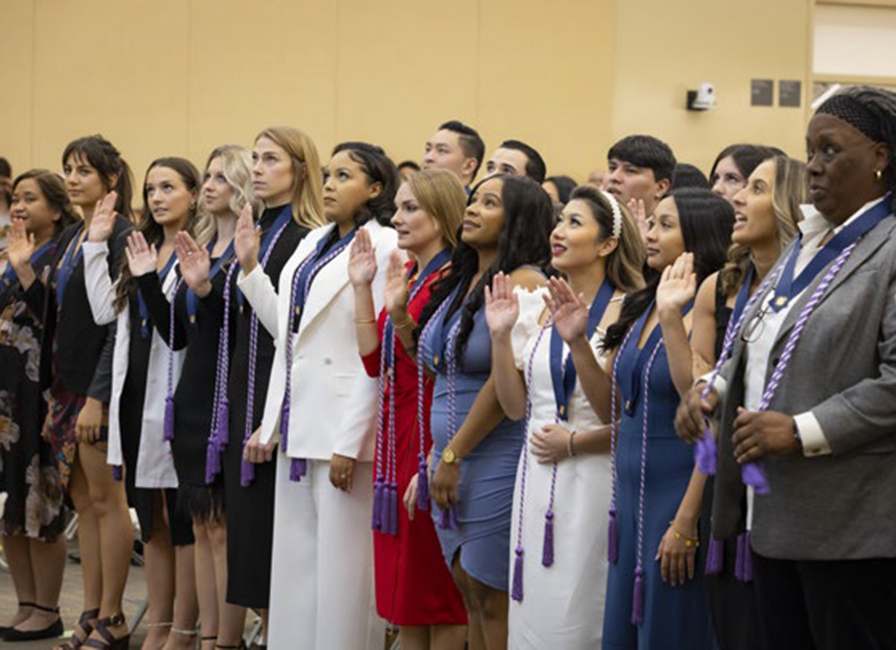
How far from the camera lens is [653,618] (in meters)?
3.79

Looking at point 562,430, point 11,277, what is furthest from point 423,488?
point 11,277

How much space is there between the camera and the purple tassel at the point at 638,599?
3.82 meters

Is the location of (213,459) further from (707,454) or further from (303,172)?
(707,454)

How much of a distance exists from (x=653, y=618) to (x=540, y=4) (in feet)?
27.7

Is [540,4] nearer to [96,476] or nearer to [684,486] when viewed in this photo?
[96,476]

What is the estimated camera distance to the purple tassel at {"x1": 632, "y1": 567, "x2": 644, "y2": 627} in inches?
150

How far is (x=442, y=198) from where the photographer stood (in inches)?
190

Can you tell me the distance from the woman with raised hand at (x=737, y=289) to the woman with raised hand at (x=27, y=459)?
3426 mm

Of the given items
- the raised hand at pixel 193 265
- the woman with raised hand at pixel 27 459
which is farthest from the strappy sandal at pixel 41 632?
the raised hand at pixel 193 265

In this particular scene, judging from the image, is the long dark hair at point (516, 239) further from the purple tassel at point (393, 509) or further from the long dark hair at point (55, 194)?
the long dark hair at point (55, 194)

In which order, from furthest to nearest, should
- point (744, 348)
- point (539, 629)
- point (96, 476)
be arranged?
point (96, 476) → point (539, 629) → point (744, 348)

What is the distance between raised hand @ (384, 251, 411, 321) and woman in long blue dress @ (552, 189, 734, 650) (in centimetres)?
78

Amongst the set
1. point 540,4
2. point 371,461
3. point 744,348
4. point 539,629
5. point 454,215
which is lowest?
point 539,629

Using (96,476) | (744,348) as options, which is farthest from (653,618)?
(96,476)
